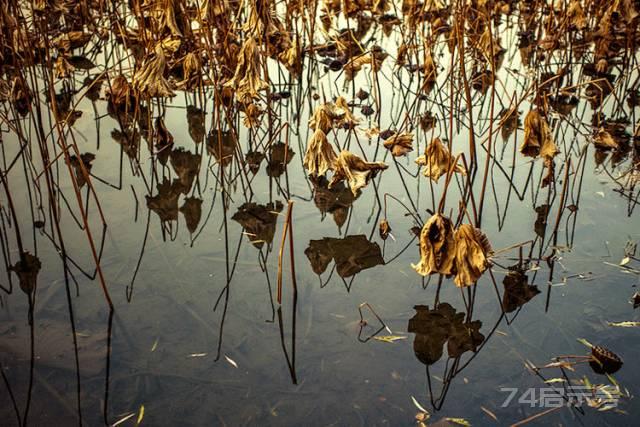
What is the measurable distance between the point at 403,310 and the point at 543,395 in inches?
12.4

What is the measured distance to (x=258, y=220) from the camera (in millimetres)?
1595

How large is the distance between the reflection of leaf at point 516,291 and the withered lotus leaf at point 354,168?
369 millimetres

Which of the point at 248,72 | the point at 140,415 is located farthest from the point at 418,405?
the point at 248,72

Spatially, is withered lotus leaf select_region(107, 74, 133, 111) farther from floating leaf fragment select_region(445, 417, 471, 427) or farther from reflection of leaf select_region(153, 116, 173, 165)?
floating leaf fragment select_region(445, 417, 471, 427)

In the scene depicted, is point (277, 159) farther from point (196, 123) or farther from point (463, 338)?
point (463, 338)

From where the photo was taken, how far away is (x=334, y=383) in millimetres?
1110

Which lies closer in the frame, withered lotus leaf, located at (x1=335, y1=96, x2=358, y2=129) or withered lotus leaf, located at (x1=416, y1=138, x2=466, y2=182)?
withered lotus leaf, located at (x1=416, y1=138, x2=466, y2=182)

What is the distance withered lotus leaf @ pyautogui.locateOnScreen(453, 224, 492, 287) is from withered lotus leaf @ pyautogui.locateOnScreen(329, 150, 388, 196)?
0.34m

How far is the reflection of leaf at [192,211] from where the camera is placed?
157 cm

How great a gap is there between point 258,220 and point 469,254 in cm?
62

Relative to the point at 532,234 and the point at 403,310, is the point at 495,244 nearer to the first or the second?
the point at 532,234

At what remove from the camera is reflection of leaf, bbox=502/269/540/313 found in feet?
4.21

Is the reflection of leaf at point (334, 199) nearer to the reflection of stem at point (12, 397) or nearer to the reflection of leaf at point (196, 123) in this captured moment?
the reflection of leaf at point (196, 123)

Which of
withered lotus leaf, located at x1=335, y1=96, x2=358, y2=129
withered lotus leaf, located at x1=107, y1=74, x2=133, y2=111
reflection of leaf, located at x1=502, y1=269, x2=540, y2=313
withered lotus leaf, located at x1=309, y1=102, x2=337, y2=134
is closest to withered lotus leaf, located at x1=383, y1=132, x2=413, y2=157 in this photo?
withered lotus leaf, located at x1=335, y1=96, x2=358, y2=129
